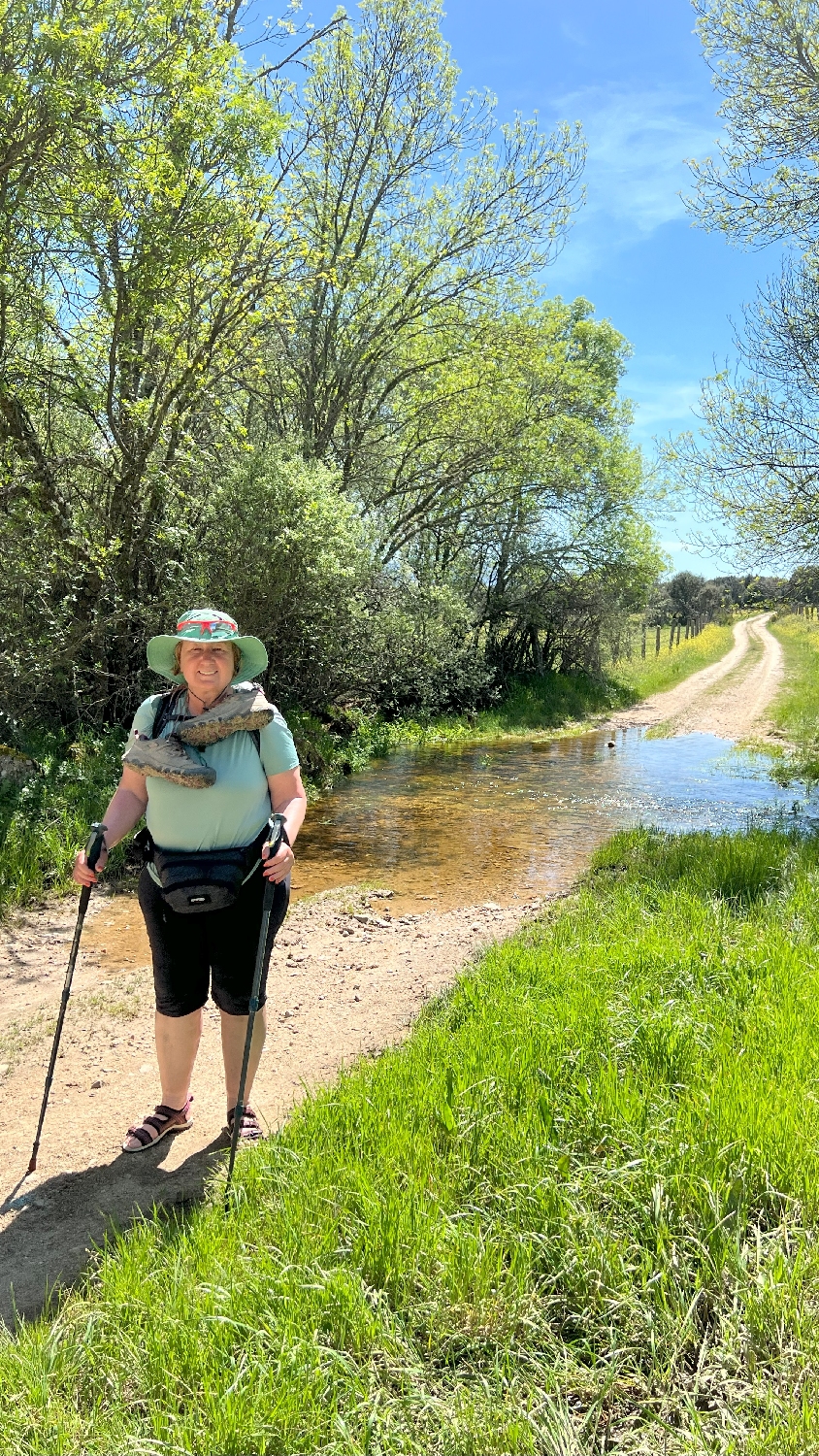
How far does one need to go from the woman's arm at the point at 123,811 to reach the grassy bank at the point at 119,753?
4442 mm

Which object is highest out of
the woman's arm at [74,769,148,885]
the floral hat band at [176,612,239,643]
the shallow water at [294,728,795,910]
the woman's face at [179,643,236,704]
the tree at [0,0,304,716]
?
the tree at [0,0,304,716]

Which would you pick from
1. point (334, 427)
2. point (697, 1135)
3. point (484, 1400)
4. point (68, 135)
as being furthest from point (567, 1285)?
point (334, 427)

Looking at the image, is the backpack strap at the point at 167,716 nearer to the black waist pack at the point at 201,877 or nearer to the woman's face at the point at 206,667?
the woman's face at the point at 206,667

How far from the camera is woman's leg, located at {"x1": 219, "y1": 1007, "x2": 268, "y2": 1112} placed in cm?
372

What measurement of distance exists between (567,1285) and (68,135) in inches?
363

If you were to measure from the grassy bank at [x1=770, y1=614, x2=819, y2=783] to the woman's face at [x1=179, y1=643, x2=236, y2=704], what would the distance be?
42.8 ft

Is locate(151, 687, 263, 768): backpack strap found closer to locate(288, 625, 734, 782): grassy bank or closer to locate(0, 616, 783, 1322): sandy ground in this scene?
locate(0, 616, 783, 1322): sandy ground

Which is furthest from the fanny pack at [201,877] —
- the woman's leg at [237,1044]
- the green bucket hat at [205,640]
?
the green bucket hat at [205,640]

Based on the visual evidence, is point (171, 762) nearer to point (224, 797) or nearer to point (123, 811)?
point (224, 797)

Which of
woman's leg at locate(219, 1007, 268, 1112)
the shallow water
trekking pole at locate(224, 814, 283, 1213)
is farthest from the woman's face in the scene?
the shallow water

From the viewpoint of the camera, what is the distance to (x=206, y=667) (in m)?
3.58

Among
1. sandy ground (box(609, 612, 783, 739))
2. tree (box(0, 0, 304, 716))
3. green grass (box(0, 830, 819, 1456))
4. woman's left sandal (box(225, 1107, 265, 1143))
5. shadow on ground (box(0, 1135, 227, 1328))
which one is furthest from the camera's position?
sandy ground (box(609, 612, 783, 739))

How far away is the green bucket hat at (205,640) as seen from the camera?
3.54 m

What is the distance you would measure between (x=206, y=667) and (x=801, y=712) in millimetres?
21622
